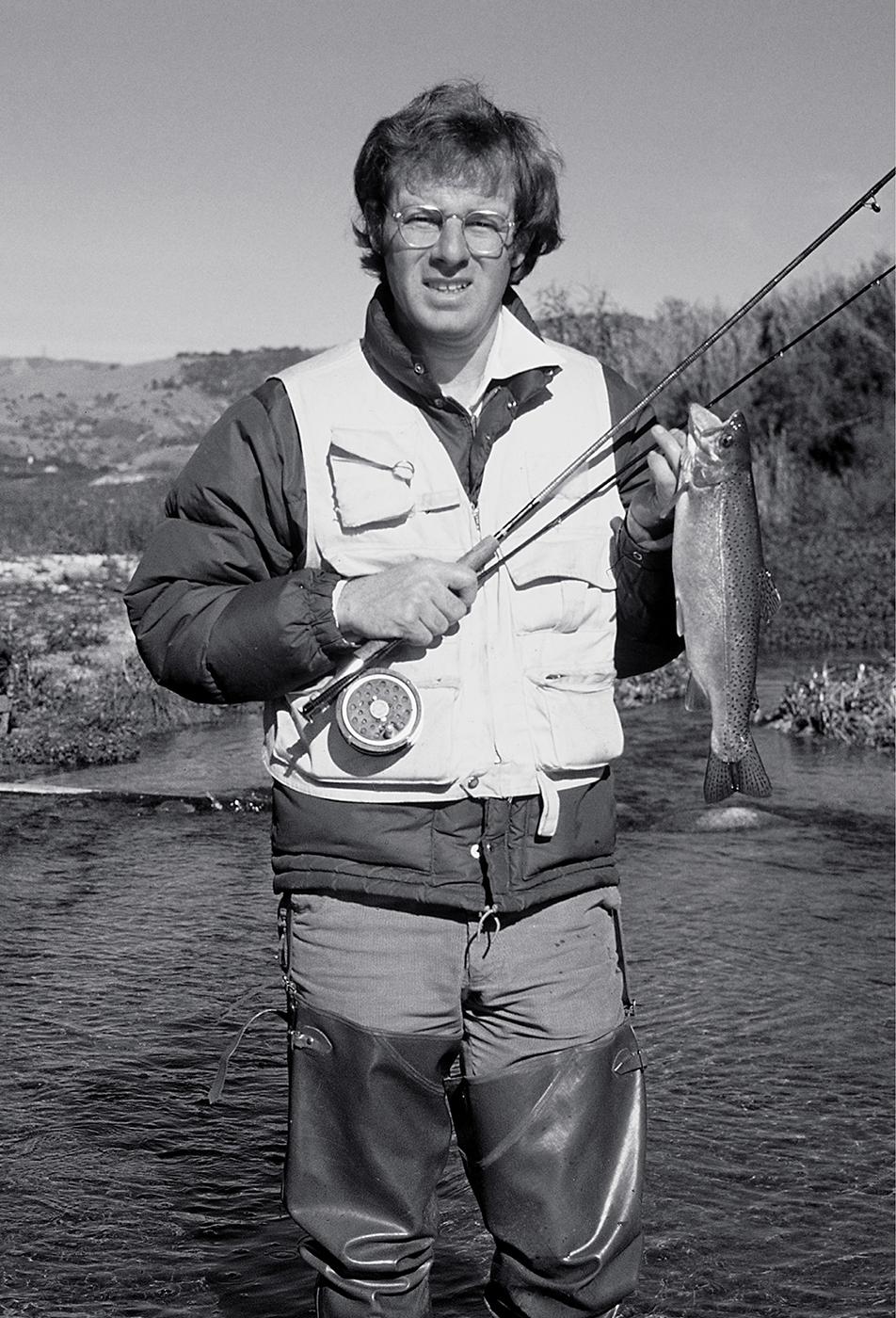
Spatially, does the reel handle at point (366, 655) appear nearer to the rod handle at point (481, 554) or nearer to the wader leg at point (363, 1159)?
the rod handle at point (481, 554)

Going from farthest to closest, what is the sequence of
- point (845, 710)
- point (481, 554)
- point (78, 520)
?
1. point (78, 520)
2. point (845, 710)
3. point (481, 554)

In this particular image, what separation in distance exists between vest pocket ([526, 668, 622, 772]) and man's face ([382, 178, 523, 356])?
26.5 inches

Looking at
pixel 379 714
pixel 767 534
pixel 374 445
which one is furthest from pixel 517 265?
pixel 767 534

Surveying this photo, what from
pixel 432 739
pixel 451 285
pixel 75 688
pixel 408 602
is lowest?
pixel 75 688

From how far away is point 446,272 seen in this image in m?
3.10

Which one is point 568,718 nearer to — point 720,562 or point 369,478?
point 720,562

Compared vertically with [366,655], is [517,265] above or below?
above

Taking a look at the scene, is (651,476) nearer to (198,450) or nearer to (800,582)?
(198,450)

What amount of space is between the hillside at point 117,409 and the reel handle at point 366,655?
40.5 meters

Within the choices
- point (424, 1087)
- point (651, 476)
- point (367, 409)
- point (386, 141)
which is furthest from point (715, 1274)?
point (386, 141)

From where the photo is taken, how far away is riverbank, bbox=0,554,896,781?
10.4 meters

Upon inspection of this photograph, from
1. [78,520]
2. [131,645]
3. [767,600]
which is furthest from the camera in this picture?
[78,520]

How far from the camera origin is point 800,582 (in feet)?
60.2

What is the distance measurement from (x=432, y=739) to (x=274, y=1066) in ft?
8.14
